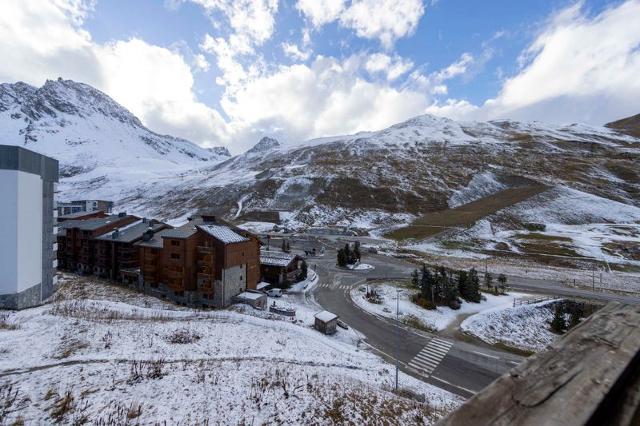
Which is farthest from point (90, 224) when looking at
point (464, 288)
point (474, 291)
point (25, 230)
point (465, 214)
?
point (465, 214)

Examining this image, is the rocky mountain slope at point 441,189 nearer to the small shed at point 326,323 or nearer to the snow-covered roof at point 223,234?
the small shed at point 326,323

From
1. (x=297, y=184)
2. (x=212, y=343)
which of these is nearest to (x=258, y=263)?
(x=212, y=343)

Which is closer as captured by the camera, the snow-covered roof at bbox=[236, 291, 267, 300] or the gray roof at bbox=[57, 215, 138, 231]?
the snow-covered roof at bbox=[236, 291, 267, 300]

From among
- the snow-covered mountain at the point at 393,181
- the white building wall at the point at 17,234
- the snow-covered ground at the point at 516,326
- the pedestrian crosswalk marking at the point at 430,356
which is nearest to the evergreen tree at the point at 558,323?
the snow-covered ground at the point at 516,326

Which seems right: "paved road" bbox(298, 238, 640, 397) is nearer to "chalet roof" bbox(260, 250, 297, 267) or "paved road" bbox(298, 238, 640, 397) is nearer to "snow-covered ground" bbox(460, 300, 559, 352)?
"snow-covered ground" bbox(460, 300, 559, 352)

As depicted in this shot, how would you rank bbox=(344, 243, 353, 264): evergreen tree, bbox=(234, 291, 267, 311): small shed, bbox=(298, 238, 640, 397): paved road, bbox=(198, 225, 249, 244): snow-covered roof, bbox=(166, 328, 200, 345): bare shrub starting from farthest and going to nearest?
bbox=(344, 243, 353, 264): evergreen tree, bbox=(198, 225, 249, 244): snow-covered roof, bbox=(234, 291, 267, 311): small shed, bbox=(298, 238, 640, 397): paved road, bbox=(166, 328, 200, 345): bare shrub

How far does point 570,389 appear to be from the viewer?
1927 millimetres

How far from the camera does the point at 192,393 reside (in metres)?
10.6

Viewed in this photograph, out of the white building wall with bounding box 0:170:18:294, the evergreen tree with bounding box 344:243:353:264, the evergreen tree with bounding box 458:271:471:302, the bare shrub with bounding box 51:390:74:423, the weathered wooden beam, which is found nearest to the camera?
the weathered wooden beam

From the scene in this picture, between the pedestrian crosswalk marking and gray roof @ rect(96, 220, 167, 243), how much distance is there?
43385mm

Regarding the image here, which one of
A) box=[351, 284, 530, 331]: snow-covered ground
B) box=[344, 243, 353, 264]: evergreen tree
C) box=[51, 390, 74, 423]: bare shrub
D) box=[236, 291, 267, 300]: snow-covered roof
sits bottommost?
box=[351, 284, 530, 331]: snow-covered ground

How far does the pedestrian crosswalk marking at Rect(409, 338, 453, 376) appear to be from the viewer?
88.8 ft

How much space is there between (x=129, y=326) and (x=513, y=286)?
2157 inches

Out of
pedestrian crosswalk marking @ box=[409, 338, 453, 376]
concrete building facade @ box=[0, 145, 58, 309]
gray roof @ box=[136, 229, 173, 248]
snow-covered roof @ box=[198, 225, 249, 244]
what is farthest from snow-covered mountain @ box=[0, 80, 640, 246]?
concrete building facade @ box=[0, 145, 58, 309]
